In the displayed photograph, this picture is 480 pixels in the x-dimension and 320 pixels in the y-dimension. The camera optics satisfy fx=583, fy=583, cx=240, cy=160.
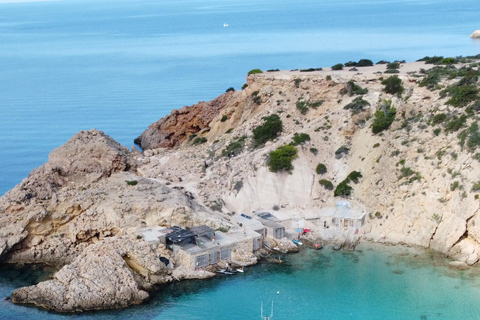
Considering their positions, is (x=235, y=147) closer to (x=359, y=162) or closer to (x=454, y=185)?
(x=359, y=162)

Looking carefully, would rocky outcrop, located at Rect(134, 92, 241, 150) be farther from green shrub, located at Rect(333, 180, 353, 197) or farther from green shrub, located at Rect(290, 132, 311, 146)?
green shrub, located at Rect(333, 180, 353, 197)

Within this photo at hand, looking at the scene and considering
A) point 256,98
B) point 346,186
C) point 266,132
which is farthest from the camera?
point 256,98

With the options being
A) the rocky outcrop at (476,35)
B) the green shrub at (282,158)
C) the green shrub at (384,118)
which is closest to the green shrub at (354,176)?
the green shrub at (384,118)

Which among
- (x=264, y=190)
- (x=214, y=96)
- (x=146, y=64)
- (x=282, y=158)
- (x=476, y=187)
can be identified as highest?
(x=146, y=64)

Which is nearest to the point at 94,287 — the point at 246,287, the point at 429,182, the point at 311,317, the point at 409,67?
the point at 246,287

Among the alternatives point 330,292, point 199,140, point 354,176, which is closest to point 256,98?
point 199,140

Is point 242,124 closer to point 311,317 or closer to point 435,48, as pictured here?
point 311,317

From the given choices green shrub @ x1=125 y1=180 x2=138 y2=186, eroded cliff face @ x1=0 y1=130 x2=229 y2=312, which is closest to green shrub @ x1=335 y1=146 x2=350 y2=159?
eroded cliff face @ x1=0 y1=130 x2=229 y2=312
